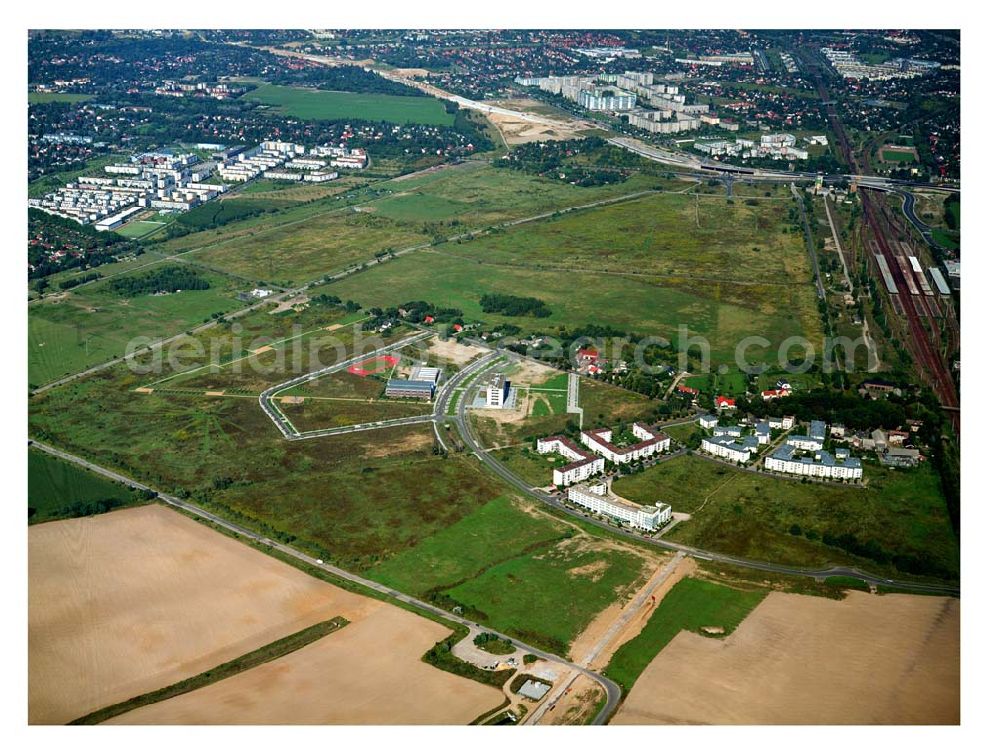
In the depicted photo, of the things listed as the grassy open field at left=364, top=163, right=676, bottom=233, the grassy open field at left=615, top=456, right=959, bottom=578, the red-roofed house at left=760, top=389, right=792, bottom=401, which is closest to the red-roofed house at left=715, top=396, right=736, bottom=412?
the red-roofed house at left=760, top=389, right=792, bottom=401

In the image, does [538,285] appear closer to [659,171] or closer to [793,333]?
[793,333]

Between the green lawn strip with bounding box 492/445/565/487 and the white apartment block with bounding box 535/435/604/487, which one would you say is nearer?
the white apartment block with bounding box 535/435/604/487

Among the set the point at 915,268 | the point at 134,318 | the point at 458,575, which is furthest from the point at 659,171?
the point at 458,575

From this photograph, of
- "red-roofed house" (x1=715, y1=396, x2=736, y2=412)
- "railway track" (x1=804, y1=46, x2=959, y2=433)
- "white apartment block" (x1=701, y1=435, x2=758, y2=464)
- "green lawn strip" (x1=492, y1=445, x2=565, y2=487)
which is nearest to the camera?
"green lawn strip" (x1=492, y1=445, x2=565, y2=487)

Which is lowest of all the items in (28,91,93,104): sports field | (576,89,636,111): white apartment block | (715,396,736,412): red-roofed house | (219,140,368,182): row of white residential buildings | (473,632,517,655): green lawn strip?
(473,632,517,655): green lawn strip

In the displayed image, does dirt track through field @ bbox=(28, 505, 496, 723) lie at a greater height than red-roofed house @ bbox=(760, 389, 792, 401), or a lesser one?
lesser

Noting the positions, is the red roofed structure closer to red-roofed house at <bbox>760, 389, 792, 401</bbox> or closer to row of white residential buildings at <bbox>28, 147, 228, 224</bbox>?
red-roofed house at <bbox>760, 389, 792, 401</bbox>
